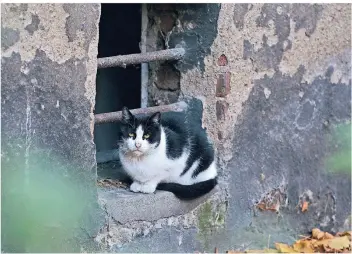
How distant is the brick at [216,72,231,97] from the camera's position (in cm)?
459

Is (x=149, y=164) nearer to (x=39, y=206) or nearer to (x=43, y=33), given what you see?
(x=39, y=206)

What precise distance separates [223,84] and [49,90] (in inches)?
43.4

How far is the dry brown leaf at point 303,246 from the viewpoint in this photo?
508 cm

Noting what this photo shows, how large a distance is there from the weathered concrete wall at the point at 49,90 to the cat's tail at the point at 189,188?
54 centimetres

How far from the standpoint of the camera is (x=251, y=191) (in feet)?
16.1

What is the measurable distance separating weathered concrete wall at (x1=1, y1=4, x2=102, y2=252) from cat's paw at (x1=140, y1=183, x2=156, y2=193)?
1.26 feet

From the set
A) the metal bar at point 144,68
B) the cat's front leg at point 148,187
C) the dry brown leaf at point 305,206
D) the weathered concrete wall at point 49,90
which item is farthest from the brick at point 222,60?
the dry brown leaf at point 305,206

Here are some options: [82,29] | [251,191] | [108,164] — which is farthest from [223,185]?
[82,29]

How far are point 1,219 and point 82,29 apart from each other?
94 centimetres

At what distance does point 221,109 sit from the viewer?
15.2 ft

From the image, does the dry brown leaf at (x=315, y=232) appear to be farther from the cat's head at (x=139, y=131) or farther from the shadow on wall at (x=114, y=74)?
the cat's head at (x=139, y=131)

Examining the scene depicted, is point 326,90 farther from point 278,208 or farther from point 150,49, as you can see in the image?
point 150,49

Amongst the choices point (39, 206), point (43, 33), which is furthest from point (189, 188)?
point (43, 33)

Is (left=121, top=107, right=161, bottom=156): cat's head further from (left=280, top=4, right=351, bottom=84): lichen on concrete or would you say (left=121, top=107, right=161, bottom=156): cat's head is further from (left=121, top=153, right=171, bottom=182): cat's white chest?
(left=280, top=4, right=351, bottom=84): lichen on concrete
